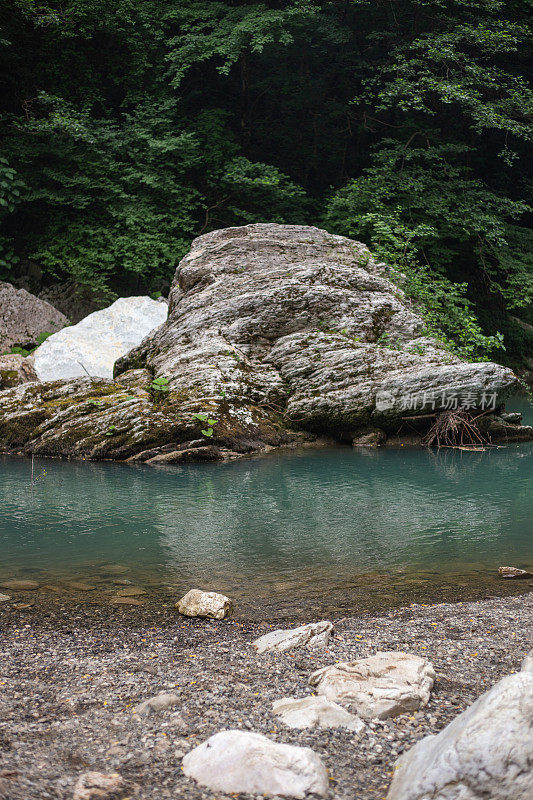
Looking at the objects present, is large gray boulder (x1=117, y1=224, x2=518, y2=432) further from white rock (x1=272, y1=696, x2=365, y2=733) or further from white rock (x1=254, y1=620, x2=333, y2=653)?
white rock (x1=272, y1=696, x2=365, y2=733)

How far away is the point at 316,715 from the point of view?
2.52 metres

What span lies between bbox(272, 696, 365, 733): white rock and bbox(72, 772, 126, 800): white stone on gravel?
71 cm

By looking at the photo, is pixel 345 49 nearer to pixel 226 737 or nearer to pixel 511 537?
pixel 511 537

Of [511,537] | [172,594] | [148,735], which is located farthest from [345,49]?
[148,735]

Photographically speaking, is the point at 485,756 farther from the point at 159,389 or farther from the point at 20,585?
the point at 159,389

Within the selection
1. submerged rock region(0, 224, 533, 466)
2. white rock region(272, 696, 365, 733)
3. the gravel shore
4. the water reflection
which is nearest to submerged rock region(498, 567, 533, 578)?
the water reflection

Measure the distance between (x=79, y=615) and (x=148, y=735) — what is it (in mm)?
1744

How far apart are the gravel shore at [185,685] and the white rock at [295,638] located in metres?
0.07

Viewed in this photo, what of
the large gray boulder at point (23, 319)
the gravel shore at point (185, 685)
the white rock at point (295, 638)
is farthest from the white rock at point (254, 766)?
the large gray boulder at point (23, 319)

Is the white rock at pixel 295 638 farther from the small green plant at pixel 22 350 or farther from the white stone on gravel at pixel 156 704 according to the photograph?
the small green plant at pixel 22 350

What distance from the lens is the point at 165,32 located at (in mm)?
20516

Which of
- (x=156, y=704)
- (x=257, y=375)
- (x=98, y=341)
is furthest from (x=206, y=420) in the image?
(x=156, y=704)

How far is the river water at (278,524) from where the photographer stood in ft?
15.8

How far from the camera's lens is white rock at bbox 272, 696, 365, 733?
247cm
